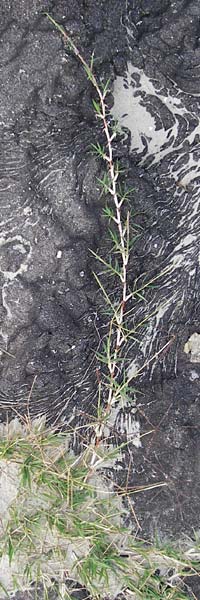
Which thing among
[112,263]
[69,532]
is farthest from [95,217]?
[69,532]

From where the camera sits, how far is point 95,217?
1328mm

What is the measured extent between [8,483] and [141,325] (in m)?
0.44

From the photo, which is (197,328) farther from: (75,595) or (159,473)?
(75,595)

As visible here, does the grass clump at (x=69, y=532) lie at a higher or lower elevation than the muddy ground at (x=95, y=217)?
lower

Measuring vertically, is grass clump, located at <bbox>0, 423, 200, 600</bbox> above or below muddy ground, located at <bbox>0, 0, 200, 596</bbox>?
below

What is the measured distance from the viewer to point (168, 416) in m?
1.46

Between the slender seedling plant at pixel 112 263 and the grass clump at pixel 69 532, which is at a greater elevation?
the slender seedling plant at pixel 112 263

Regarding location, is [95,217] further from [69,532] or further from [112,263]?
[69,532]

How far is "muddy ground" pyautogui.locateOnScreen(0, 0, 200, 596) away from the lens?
4.16ft

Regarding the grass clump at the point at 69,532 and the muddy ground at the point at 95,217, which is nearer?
the muddy ground at the point at 95,217

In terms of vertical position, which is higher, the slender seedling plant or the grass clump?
the slender seedling plant

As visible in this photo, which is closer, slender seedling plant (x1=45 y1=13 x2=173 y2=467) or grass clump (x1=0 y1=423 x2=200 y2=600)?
slender seedling plant (x1=45 y1=13 x2=173 y2=467)

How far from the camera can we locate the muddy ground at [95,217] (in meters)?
1.27

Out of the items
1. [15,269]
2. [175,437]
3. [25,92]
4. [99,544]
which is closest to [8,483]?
[99,544]
